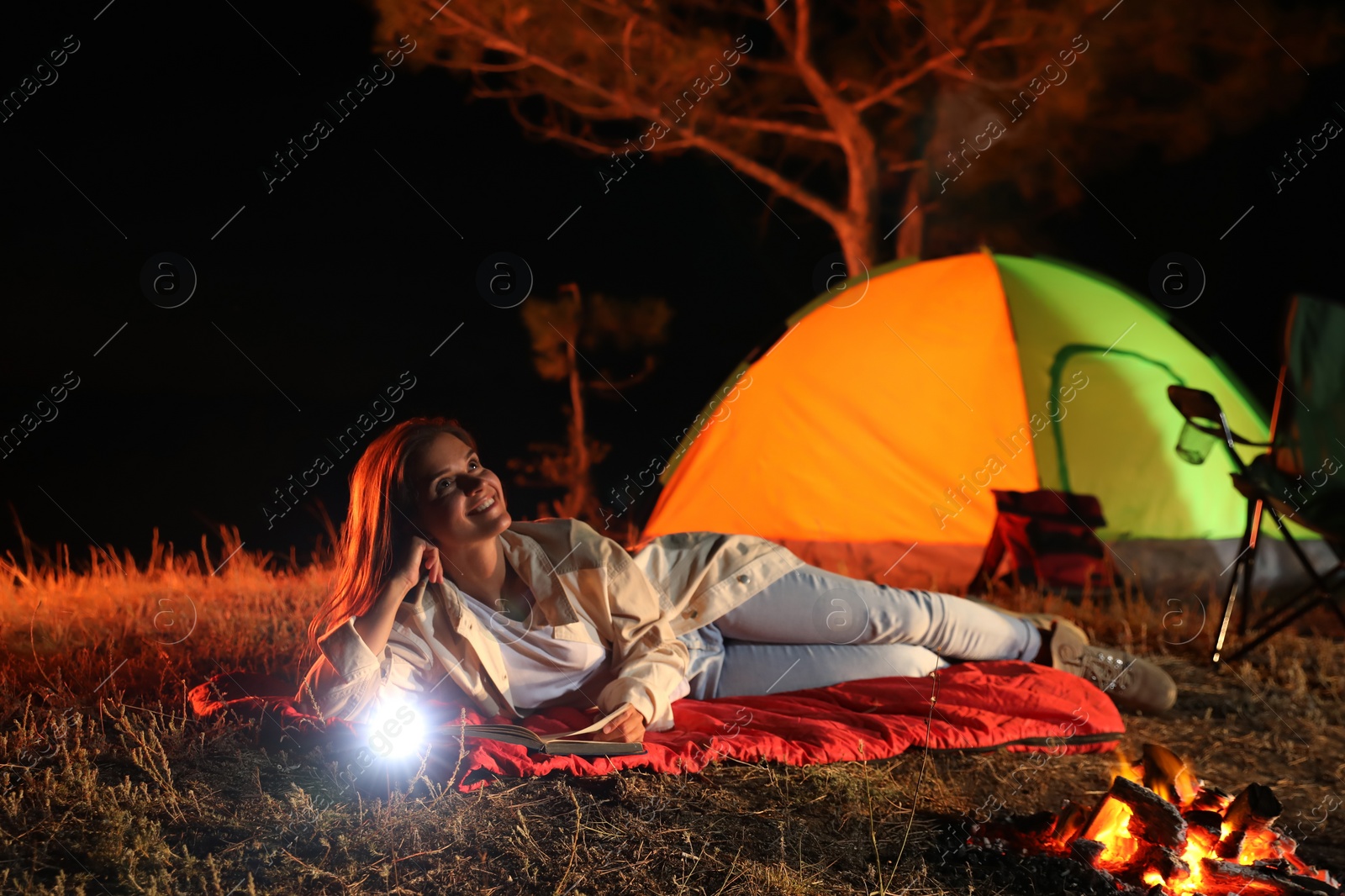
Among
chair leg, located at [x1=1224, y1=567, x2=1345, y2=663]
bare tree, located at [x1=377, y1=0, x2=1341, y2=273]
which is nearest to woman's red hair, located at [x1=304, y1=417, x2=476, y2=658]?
chair leg, located at [x1=1224, y1=567, x2=1345, y2=663]

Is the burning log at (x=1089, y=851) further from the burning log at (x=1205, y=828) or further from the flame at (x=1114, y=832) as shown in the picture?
the burning log at (x=1205, y=828)

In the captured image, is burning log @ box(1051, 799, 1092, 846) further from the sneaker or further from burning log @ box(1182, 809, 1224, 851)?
the sneaker

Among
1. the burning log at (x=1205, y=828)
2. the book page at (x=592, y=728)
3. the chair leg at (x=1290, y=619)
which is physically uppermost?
the book page at (x=592, y=728)

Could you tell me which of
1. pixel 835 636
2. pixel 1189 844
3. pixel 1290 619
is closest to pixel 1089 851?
pixel 1189 844

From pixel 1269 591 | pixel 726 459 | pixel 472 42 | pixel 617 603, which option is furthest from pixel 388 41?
pixel 1269 591

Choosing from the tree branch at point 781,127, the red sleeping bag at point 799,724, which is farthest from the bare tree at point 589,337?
the red sleeping bag at point 799,724

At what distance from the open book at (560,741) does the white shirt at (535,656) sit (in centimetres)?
11

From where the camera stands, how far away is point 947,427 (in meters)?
4.15

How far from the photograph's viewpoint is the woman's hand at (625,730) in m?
1.97

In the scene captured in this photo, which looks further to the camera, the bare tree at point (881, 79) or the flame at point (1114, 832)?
the bare tree at point (881, 79)

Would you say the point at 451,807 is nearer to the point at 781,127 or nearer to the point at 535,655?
the point at 535,655

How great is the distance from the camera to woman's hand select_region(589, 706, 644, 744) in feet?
6.46

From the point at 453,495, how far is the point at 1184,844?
57.8 inches

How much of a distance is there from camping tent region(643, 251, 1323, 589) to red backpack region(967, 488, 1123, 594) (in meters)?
0.17
